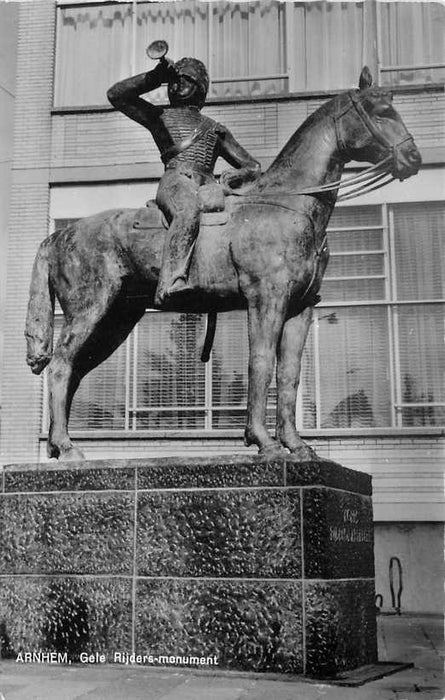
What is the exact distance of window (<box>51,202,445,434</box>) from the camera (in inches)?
595

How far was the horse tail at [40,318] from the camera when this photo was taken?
7.90 metres

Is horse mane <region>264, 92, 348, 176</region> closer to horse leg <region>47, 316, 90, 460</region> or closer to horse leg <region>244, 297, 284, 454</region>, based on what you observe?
horse leg <region>244, 297, 284, 454</region>

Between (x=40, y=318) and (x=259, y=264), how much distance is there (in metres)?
2.09

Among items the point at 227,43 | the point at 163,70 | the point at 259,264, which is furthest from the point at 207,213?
the point at 227,43

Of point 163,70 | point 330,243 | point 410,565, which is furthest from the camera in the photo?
point 330,243

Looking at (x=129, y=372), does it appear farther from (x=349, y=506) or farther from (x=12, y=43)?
(x=349, y=506)

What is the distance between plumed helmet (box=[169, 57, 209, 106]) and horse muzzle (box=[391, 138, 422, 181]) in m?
1.85

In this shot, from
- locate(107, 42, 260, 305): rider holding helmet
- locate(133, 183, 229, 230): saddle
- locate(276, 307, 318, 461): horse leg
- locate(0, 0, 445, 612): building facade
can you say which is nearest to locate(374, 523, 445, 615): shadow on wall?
locate(0, 0, 445, 612): building facade

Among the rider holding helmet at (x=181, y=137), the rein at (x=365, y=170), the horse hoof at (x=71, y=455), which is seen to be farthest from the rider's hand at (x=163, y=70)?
the horse hoof at (x=71, y=455)

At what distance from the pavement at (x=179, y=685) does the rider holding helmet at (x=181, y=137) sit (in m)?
2.82

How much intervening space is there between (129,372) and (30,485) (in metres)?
8.50

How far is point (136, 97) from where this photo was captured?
784 centimetres

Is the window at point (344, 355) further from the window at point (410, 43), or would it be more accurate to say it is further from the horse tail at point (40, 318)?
the horse tail at point (40, 318)
